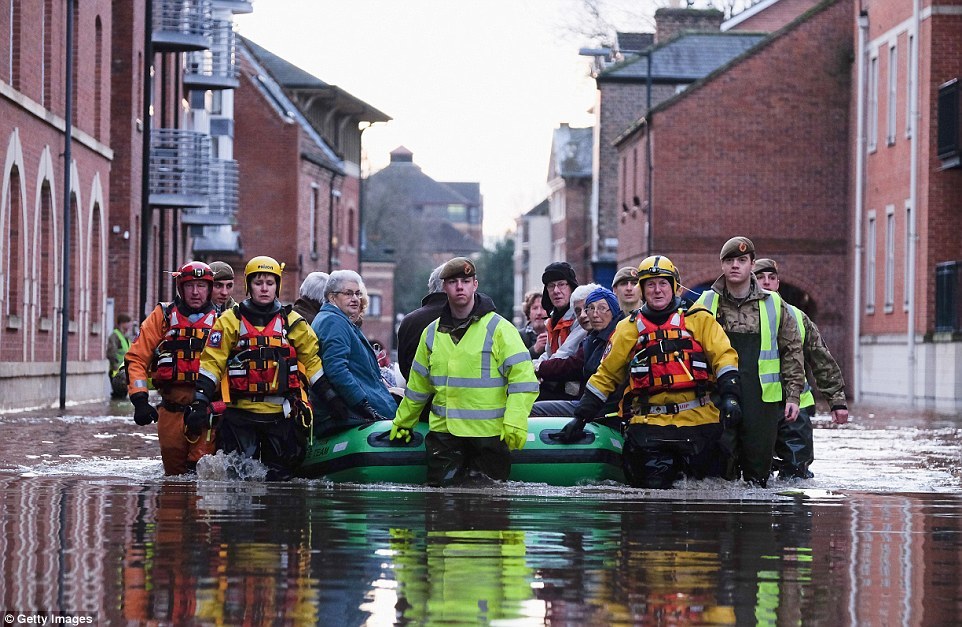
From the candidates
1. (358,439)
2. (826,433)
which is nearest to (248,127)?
Answer: (826,433)

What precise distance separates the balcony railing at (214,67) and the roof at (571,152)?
32.0m

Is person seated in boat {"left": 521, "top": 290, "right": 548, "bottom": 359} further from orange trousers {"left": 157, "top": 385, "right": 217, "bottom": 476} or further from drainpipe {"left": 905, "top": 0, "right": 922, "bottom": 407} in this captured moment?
drainpipe {"left": 905, "top": 0, "right": 922, "bottom": 407}

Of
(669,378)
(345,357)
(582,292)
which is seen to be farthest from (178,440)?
(669,378)

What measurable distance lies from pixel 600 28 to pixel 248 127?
18257 mm

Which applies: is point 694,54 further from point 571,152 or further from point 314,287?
point 314,287

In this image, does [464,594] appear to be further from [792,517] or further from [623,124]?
[623,124]

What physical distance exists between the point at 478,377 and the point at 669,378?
4.19 ft

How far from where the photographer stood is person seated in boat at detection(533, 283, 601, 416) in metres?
15.2

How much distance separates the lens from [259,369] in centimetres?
1373

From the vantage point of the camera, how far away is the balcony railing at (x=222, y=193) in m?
50.8

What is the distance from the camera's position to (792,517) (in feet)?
38.7

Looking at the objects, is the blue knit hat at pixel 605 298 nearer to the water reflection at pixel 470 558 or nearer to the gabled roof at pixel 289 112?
the water reflection at pixel 470 558

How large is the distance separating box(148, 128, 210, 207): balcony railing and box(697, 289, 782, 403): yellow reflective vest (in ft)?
105

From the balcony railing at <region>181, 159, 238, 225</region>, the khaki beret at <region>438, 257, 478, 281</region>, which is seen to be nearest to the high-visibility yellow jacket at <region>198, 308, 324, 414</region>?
the khaki beret at <region>438, 257, 478, 281</region>
